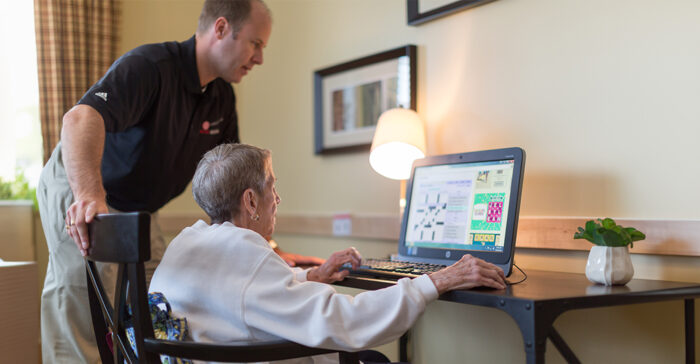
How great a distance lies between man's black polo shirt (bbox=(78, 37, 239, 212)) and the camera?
2.03 metres

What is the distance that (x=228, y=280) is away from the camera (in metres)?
1.35

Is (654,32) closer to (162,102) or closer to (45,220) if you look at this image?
(162,102)

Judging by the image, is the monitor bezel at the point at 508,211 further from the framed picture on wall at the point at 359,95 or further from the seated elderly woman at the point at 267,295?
the framed picture on wall at the point at 359,95

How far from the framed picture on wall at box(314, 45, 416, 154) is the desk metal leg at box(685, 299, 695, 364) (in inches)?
44.4

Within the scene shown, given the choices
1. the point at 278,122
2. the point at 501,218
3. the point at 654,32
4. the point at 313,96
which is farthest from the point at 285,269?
the point at 278,122

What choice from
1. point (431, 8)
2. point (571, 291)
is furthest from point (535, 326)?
point (431, 8)

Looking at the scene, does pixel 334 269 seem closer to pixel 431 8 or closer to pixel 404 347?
pixel 404 347

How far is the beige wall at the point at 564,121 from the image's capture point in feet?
5.39

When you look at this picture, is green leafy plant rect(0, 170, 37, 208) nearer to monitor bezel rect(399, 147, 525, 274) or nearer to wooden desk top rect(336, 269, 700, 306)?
Result: monitor bezel rect(399, 147, 525, 274)

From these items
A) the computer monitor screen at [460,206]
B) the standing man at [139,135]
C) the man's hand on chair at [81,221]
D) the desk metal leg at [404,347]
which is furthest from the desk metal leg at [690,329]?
the man's hand on chair at [81,221]

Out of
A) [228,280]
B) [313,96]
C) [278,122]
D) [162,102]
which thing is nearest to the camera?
[228,280]

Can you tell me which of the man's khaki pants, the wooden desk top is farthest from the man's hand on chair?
the wooden desk top

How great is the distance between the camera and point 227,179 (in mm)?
1489

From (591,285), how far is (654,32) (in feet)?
2.29
